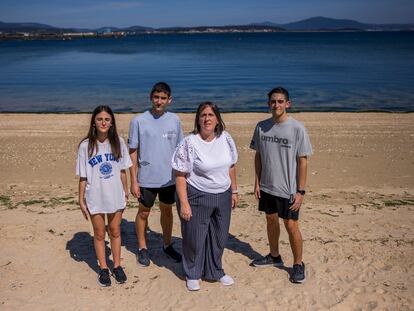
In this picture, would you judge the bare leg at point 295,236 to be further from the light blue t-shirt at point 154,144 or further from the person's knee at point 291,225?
the light blue t-shirt at point 154,144

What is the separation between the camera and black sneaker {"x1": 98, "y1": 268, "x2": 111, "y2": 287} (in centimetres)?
487

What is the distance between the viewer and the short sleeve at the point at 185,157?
4406 millimetres

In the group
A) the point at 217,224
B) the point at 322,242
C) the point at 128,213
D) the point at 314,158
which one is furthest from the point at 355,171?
the point at 217,224

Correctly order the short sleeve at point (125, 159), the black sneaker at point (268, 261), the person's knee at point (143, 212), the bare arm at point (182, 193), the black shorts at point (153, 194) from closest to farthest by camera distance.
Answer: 1. the bare arm at point (182, 193)
2. the short sleeve at point (125, 159)
3. the black shorts at point (153, 194)
4. the person's knee at point (143, 212)
5. the black sneaker at point (268, 261)

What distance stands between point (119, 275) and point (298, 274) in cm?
193

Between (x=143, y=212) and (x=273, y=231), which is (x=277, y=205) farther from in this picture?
(x=143, y=212)

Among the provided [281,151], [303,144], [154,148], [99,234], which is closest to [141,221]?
[99,234]

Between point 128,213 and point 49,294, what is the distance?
9.07 ft

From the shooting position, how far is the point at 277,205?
4.84 meters

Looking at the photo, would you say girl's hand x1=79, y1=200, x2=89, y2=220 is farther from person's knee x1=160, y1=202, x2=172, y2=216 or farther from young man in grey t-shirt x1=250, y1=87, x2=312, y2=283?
young man in grey t-shirt x1=250, y1=87, x2=312, y2=283

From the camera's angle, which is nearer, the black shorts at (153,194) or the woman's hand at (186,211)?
the woman's hand at (186,211)

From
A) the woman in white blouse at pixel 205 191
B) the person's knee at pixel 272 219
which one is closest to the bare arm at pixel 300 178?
the person's knee at pixel 272 219

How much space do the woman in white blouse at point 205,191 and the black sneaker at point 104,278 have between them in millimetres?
838

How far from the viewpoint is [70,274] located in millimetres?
5176
